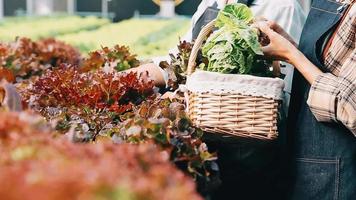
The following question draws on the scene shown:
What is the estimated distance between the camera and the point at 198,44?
7.48 feet

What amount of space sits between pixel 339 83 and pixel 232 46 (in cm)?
Result: 38

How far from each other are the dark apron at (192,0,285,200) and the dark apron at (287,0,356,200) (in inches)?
3.7

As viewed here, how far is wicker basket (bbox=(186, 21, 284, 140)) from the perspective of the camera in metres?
2.15

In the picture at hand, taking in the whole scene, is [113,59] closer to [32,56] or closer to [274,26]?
[274,26]

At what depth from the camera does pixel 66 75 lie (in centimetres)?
284

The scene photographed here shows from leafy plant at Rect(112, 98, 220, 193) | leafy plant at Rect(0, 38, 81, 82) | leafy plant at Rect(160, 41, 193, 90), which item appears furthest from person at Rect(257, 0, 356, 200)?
leafy plant at Rect(0, 38, 81, 82)

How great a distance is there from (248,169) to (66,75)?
0.88 m

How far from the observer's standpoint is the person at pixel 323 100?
2.28 m

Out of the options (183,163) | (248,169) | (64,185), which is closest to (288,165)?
(248,169)

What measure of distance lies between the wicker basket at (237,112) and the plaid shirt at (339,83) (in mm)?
194

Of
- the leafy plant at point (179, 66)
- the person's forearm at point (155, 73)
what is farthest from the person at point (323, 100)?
the person's forearm at point (155, 73)

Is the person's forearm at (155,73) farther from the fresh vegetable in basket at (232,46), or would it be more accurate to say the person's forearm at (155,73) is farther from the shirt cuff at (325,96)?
the shirt cuff at (325,96)

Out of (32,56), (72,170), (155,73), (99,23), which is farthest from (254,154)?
(99,23)

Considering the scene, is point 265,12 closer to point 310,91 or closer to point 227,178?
point 310,91
